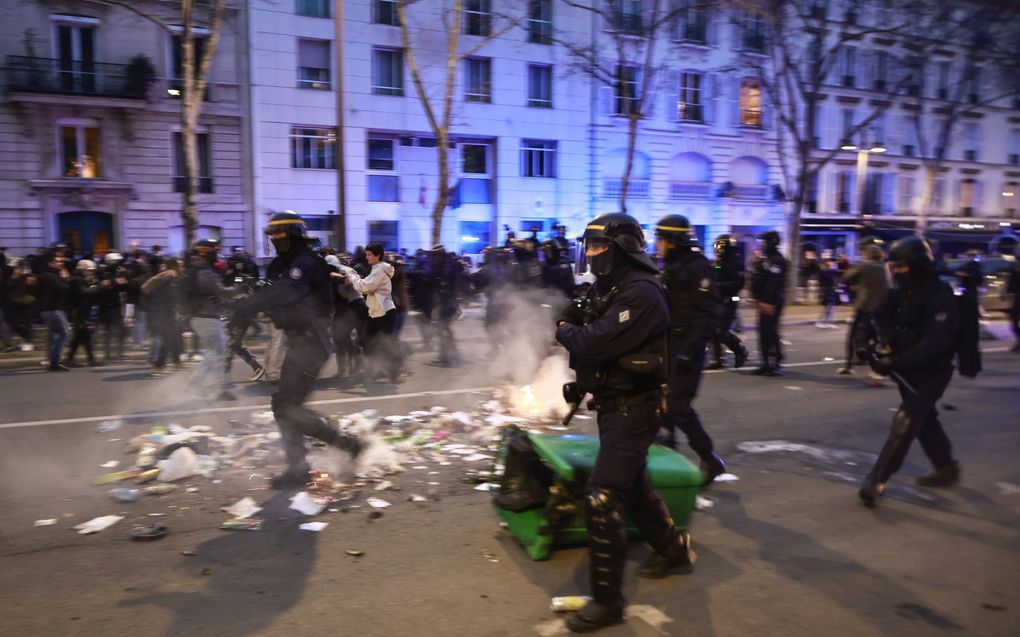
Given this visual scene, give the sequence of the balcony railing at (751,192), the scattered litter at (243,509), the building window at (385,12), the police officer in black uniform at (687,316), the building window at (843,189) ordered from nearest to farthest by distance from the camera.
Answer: the scattered litter at (243,509), the police officer in black uniform at (687,316), the building window at (385,12), the balcony railing at (751,192), the building window at (843,189)

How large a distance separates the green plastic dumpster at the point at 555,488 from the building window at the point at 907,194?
39298 millimetres

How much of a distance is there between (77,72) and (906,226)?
36.1 meters

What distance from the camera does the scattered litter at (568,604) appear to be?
364cm

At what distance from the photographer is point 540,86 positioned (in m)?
29.8

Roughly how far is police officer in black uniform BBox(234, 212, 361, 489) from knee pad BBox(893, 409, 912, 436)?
388 centimetres

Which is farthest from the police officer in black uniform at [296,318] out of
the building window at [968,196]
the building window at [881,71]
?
the building window at [968,196]

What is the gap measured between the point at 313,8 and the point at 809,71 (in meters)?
17.9

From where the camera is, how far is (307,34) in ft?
85.3

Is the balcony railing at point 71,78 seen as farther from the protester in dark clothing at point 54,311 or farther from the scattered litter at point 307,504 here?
the scattered litter at point 307,504

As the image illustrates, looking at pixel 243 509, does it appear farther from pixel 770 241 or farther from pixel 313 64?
pixel 313 64

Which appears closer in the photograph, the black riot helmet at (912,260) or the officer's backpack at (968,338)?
the black riot helmet at (912,260)

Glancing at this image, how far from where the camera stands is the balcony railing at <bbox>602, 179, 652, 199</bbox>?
30.9 m

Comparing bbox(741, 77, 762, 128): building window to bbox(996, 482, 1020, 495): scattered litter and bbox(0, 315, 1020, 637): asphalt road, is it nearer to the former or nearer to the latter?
bbox(0, 315, 1020, 637): asphalt road

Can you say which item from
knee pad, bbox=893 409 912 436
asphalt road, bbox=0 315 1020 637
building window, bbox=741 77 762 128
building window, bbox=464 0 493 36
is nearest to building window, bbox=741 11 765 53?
building window, bbox=741 77 762 128
